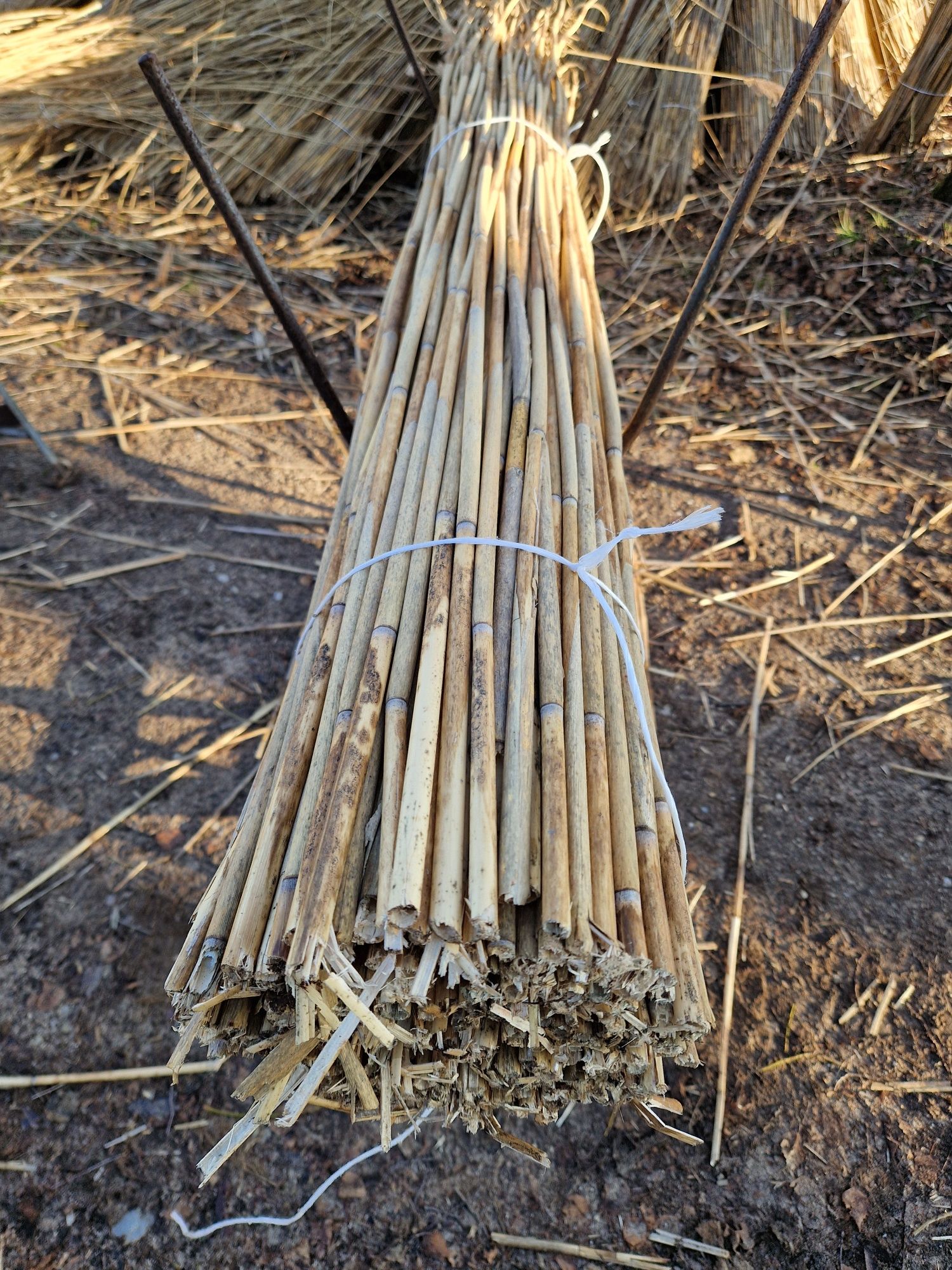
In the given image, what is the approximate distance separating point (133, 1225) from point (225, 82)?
4033 mm

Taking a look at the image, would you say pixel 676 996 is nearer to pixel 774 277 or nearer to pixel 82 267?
pixel 774 277

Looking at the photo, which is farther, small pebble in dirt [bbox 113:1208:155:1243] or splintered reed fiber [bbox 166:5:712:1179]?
small pebble in dirt [bbox 113:1208:155:1243]

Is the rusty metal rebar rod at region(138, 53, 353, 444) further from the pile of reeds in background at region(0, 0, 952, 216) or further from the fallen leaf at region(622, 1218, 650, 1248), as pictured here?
the pile of reeds in background at region(0, 0, 952, 216)

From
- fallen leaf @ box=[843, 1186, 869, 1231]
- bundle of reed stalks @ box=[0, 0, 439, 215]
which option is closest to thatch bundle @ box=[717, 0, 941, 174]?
bundle of reed stalks @ box=[0, 0, 439, 215]

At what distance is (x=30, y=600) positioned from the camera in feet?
7.72

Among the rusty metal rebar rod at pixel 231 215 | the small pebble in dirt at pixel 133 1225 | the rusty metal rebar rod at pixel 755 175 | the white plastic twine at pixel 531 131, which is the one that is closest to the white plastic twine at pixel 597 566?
the rusty metal rebar rod at pixel 755 175

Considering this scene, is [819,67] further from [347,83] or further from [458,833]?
[458,833]

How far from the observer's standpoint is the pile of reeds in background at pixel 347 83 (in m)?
3.36

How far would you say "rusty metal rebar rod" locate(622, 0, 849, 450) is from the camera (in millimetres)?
1376

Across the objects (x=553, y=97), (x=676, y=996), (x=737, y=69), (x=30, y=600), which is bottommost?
(x=30, y=600)

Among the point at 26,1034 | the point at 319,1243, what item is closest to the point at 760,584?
the point at 319,1243

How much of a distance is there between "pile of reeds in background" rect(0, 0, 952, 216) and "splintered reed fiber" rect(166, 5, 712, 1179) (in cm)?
262

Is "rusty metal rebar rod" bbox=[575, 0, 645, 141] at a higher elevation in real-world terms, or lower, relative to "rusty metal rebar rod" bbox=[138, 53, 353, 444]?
higher

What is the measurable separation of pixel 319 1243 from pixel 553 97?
2.81m
